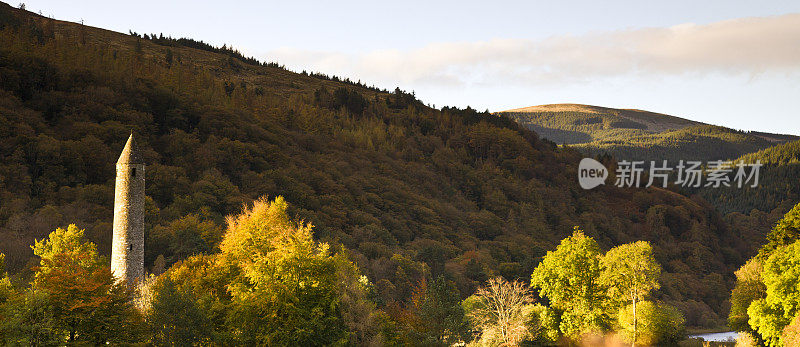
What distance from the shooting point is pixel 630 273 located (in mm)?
68875

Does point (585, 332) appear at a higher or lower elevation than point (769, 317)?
lower

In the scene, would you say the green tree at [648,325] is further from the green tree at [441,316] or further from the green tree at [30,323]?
the green tree at [30,323]

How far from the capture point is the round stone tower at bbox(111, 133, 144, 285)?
52.6 meters

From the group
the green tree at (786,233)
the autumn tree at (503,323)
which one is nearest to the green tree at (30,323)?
the autumn tree at (503,323)

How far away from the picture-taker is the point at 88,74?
143375 millimetres

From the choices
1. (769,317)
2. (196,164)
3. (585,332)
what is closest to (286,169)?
(196,164)

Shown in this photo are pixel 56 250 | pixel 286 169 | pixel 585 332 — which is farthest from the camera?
pixel 286 169

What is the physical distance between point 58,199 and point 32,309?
67541 millimetres

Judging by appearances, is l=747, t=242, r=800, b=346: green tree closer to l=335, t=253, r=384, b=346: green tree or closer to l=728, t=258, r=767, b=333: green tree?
l=728, t=258, r=767, b=333: green tree

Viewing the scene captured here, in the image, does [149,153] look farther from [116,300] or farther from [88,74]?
[116,300]

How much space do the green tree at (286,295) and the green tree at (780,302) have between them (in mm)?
40128

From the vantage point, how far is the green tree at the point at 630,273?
68875 millimetres

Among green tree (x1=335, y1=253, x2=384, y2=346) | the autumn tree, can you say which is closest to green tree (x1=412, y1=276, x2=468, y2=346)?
the autumn tree

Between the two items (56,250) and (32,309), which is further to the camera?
(56,250)
